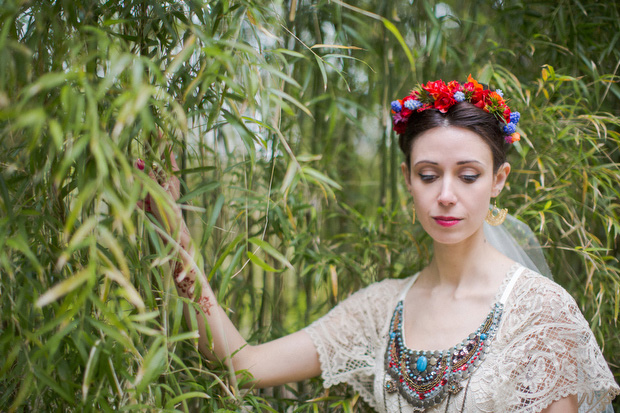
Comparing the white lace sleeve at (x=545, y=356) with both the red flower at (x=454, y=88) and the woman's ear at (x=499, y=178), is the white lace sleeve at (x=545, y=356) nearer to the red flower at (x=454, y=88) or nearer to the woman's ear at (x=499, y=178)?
the woman's ear at (x=499, y=178)

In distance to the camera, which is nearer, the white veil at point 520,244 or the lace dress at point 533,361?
the lace dress at point 533,361

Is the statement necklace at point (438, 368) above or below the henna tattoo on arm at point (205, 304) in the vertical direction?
below

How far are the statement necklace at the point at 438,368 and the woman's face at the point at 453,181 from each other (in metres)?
0.24

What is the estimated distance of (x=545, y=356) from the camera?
4.20 ft

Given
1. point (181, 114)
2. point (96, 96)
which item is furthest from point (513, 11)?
point (96, 96)

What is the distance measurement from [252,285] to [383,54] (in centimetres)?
93

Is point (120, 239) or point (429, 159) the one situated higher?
point (429, 159)

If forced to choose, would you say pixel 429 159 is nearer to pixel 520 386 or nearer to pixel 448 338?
pixel 448 338

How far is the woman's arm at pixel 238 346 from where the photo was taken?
1.30 meters

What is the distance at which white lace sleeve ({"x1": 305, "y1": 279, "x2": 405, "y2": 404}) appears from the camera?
155cm

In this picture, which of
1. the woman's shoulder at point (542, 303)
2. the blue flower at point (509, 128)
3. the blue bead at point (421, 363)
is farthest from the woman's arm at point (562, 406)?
the blue flower at point (509, 128)

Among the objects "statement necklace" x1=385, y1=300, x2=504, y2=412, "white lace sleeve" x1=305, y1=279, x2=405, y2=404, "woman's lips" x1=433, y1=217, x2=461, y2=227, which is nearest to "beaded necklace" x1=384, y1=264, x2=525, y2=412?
"statement necklace" x1=385, y1=300, x2=504, y2=412

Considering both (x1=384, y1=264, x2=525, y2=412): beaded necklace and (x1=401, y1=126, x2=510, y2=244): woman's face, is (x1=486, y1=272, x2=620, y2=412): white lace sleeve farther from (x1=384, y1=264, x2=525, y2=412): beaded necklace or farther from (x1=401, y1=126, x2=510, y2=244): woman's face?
(x1=401, y1=126, x2=510, y2=244): woman's face

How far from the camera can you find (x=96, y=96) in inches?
30.0
